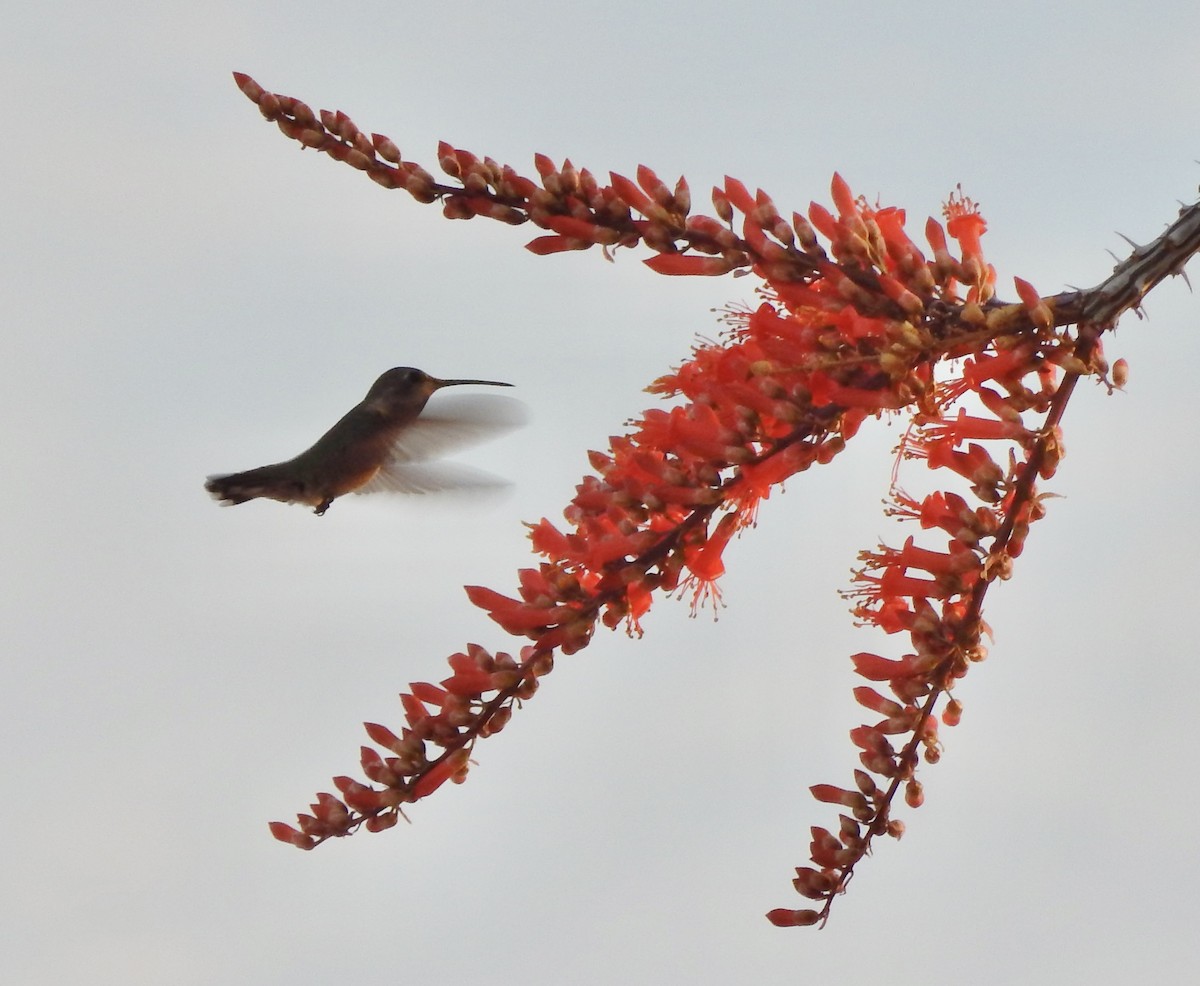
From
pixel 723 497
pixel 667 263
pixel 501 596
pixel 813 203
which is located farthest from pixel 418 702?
pixel 813 203

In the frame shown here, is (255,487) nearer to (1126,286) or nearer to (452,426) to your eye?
(452,426)

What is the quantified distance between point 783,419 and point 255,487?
2106 millimetres

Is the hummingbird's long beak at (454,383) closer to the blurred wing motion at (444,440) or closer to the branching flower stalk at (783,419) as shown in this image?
the blurred wing motion at (444,440)

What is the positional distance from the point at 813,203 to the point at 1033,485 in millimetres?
693

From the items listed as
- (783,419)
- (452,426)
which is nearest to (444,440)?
(452,426)

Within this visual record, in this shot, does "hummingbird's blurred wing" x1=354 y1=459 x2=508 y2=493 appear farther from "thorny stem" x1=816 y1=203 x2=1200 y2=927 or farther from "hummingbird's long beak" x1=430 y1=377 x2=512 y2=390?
"thorny stem" x1=816 y1=203 x2=1200 y2=927

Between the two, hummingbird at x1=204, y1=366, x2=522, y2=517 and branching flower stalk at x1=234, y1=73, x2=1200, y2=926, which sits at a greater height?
hummingbird at x1=204, y1=366, x2=522, y2=517

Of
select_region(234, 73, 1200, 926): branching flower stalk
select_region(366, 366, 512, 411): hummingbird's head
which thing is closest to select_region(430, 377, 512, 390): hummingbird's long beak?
select_region(366, 366, 512, 411): hummingbird's head

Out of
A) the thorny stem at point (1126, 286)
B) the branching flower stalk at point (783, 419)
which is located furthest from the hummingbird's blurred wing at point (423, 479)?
the thorny stem at point (1126, 286)

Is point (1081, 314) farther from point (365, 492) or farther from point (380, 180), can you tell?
point (365, 492)

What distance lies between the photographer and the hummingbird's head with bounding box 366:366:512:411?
3908 millimetres

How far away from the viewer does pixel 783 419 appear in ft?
7.80

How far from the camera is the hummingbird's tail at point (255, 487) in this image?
152 inches

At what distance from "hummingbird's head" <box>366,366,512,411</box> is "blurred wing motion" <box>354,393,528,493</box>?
0.07 meters
